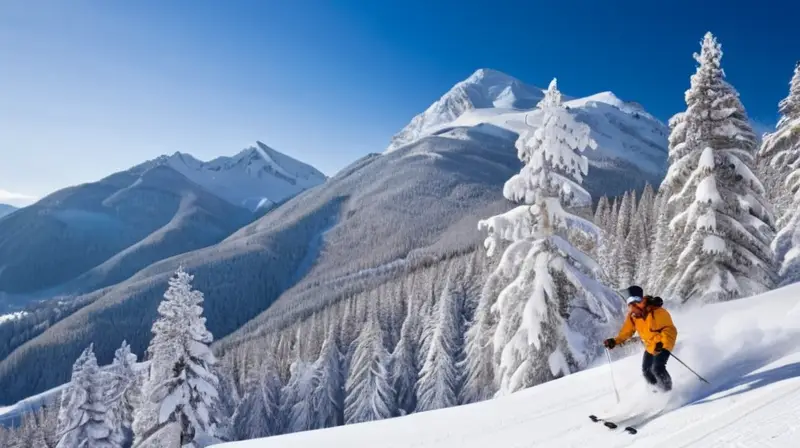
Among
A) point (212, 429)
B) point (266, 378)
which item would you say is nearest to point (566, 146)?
point (212, 429)

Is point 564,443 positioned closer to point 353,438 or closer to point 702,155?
point 353,438

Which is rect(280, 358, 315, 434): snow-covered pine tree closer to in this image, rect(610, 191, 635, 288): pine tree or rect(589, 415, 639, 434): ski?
rect(610, 191, 635, 288): pine tree

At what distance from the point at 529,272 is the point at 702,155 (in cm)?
756

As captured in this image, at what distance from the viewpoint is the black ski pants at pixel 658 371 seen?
7191 millimetres

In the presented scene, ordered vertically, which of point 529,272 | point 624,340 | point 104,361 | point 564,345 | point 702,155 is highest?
point 702,155

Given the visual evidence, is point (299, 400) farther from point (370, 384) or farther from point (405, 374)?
point (405, 374)

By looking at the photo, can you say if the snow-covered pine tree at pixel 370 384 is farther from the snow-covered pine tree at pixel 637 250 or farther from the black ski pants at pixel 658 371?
the black ski pants at pixel 658 371

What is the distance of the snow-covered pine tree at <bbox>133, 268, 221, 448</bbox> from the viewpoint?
18.8m

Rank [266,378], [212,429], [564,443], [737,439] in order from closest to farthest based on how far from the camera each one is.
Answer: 1. [737,439]
2. [564,443]
3. [212,429]
4. [266,378]

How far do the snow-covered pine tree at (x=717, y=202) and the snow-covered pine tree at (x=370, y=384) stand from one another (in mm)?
28728

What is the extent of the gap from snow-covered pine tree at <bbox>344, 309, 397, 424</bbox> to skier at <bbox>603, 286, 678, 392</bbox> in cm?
3475

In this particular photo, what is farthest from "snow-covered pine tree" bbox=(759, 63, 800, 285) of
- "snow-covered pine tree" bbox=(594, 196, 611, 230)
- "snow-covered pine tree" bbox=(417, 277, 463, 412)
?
"snow-covered pine tree" bbox=(594, 196, 611, 230)

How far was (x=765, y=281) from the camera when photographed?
15.1 meters

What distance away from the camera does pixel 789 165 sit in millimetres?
21203
